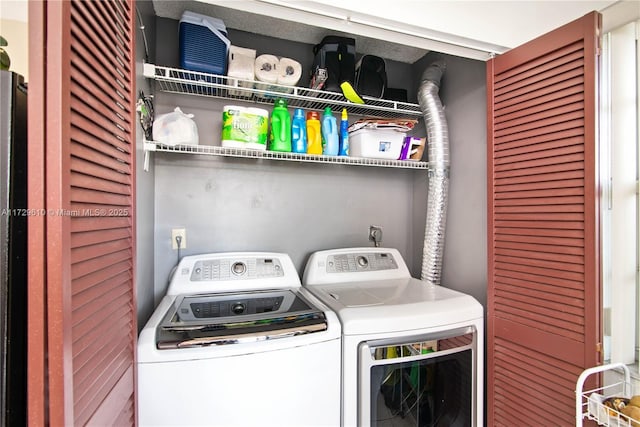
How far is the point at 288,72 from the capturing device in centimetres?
171

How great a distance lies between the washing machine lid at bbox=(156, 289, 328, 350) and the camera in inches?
→ 43.7

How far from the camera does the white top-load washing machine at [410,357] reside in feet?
4.20

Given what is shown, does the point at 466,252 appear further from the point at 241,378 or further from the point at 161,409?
the point at 161,409

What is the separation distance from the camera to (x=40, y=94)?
595 mm

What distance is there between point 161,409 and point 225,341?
0.31 metres

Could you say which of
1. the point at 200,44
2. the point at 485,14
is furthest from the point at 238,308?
the point at 485,14

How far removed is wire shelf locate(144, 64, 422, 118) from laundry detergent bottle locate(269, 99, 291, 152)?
0.12 metres

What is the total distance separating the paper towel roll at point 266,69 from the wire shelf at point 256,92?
0.12 feet

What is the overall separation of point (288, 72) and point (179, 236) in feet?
3.80

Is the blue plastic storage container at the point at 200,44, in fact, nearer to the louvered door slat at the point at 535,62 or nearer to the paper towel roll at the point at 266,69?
the paper towel roll at the point at 266,69

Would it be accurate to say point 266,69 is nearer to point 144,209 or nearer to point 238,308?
point 144,209

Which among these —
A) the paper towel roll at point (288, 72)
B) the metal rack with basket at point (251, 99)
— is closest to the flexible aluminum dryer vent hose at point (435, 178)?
the metal rack with basket at point (251, 99)

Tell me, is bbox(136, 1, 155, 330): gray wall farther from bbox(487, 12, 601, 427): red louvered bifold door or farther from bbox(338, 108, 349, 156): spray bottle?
bbox(487, 12, 601, 427): red louvered bifold door

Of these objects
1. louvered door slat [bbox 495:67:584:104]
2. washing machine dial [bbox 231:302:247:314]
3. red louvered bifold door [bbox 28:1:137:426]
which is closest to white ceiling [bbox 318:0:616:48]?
louvered door slat [bbox 495:67:584:104]
